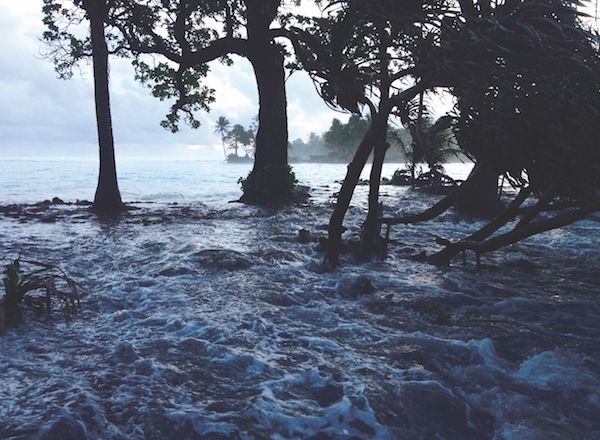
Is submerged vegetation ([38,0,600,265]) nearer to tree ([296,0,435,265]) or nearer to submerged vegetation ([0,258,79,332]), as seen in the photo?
tree ([296,0,435,265])

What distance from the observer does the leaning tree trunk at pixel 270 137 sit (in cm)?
1681

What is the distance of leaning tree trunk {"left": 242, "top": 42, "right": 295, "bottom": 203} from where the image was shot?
16.8 m

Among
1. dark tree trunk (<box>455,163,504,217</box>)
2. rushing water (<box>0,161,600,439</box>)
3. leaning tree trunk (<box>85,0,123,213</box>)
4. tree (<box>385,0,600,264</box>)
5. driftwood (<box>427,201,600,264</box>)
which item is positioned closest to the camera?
rushing water (<box>0,161,600,439</box>)

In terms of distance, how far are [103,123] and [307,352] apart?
13.5 metres

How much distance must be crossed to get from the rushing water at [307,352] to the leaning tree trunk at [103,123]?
7.01 meters

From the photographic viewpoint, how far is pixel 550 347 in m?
4.21

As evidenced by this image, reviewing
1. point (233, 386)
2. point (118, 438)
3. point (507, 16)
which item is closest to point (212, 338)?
point (233, 386)

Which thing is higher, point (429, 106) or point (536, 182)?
point (429, 106)

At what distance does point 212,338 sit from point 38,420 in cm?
174

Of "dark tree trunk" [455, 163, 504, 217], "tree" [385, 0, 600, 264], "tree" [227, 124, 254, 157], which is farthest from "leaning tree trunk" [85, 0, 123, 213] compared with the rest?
"tree" [227, 124, 254, 157]

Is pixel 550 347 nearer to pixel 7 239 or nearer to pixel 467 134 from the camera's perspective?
pixel 467 134

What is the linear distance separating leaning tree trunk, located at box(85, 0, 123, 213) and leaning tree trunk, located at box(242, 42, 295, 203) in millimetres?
5015

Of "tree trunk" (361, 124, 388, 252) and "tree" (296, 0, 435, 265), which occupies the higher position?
"tree" (296, 0, 435, 265)

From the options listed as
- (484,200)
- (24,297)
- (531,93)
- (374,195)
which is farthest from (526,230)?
(484,200)
